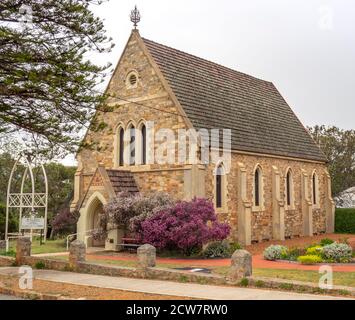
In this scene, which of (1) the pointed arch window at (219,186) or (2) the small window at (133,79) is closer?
(1) the pointed arch window at (219,186)

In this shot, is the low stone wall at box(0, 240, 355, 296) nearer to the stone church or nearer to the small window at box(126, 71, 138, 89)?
the stone church

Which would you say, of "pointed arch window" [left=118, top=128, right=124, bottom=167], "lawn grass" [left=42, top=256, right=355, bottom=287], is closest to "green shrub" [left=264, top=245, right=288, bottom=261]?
"lawn grass" [left=42, top=256, right=355, bottom=287]

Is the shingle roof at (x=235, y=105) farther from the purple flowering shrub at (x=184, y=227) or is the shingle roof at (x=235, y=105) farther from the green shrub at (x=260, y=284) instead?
the green shrub at (x=260, y=284)

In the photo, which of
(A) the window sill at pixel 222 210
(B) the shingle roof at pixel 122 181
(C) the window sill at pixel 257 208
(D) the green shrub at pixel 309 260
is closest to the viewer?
(D) the green shrub at pixel 309 260

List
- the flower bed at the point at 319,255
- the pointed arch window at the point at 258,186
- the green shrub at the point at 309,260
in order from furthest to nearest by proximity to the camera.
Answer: the pointed arch window at the point at 258,186 < the flower bed at the point at 319,255 < the green shrub at the point at 309,260

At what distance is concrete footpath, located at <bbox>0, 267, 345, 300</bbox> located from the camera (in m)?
11.2

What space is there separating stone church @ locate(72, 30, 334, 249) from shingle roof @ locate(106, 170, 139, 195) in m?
0.07

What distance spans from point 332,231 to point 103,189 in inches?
805

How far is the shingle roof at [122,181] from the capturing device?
77.9 ft

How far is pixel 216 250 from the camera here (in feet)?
67.8

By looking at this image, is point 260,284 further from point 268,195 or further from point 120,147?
point 268,195

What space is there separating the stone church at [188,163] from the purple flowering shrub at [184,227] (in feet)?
6.62

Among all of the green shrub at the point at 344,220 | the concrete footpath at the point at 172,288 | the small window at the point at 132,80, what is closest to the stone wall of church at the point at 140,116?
the small window at the point at 132,80
